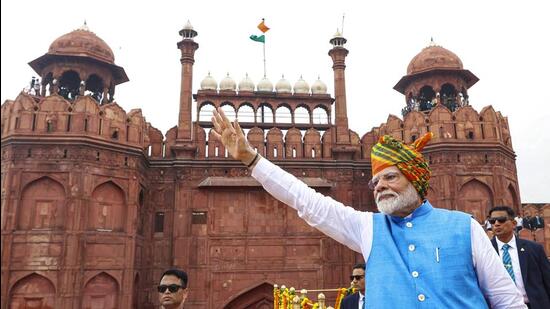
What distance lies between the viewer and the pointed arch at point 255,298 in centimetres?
1391

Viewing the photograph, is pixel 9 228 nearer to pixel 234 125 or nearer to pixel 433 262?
pixel 234 125

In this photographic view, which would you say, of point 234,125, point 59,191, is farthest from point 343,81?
point 234,125

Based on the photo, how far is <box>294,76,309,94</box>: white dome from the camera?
17.3 m

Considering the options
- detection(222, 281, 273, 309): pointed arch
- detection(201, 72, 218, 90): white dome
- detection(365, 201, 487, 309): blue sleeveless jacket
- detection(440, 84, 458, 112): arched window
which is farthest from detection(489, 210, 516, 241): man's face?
detection(201, 72, 218, 90): white dome

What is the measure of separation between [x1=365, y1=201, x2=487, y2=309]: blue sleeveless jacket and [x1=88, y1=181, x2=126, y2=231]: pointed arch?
472 inches

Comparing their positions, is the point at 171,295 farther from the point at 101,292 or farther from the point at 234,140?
the point at 101,292

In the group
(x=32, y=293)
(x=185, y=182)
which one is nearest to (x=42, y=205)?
(x=32, y=293)

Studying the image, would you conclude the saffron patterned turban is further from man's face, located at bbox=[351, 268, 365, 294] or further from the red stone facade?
the red stone facade

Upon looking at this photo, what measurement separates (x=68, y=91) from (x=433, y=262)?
15446 mm

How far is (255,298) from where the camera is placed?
14.1 meters

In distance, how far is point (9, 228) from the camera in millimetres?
11617

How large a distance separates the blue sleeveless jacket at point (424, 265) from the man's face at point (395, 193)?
67mm

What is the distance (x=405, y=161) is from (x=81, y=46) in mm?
14651

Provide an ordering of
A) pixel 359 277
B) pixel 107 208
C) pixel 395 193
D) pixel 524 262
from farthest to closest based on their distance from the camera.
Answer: pixel 107 208 < pixel 359 277 < pixel 524 262 < pixel 395 193
